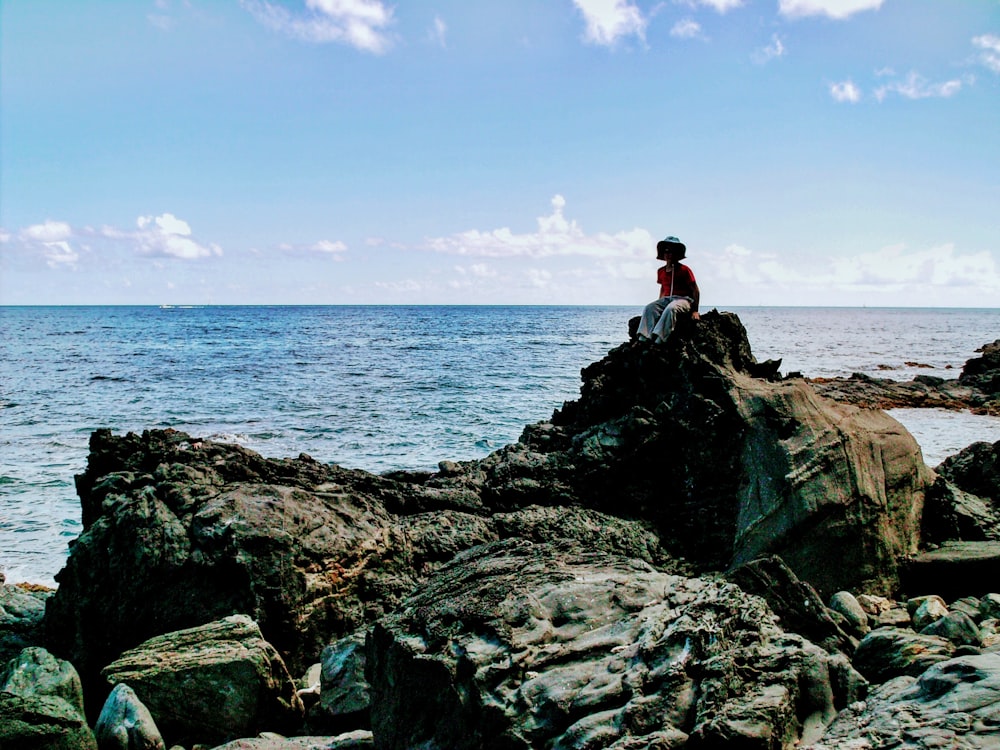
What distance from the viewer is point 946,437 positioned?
57.0ft

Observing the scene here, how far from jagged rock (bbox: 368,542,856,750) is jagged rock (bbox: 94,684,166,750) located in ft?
5.66

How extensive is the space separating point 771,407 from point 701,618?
4263 mm

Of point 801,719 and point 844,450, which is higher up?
point 844,450

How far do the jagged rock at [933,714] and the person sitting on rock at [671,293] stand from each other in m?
6.31

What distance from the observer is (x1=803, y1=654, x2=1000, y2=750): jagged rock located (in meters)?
2.49

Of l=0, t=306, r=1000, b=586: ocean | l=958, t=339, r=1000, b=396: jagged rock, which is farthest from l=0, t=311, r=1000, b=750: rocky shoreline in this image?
l=958, t=339, r=1000, b=396: jagged rock

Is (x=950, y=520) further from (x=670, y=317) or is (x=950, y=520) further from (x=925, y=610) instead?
(x=670, y=317)

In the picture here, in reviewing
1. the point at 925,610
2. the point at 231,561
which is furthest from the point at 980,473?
the point at 231,561

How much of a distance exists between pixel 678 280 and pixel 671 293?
199 millimetres

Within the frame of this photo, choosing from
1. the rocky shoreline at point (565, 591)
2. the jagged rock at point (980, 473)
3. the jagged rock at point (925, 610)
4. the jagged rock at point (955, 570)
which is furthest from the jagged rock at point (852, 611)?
the jagged rock at point (980, 473)

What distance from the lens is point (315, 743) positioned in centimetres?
424

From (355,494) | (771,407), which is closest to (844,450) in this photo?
(771,407)

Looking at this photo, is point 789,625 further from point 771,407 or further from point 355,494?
point 355,494

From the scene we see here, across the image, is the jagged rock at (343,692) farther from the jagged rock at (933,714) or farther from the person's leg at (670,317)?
the person's leg at (670,317)
